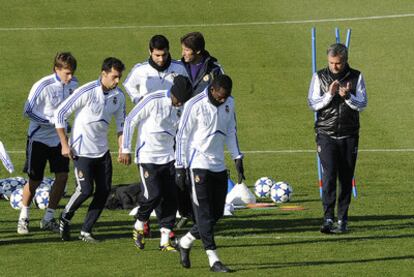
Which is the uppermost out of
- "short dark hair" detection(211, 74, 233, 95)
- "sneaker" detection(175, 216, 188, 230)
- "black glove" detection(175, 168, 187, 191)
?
"short dark hair" detection(211, 74, 233, 95)

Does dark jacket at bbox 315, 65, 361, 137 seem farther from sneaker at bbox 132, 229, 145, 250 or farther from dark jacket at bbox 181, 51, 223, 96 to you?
sneaker at bbox 132, 229, 145, 250

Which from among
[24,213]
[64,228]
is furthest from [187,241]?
[24,213]

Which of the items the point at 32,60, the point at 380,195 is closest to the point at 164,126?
the point at 380,195

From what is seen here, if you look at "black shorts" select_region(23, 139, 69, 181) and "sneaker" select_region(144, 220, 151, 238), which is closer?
"sneaker" select_region(144, 220, 151, 238)

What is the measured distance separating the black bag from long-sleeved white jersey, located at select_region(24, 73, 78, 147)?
8.03 ft

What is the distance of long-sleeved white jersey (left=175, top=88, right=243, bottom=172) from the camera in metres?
14.7

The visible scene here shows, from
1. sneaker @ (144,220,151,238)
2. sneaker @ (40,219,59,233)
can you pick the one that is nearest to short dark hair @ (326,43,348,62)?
sneaker @ (144,220,151,238)

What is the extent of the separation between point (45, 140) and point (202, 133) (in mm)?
3514

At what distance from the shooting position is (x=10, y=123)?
29.3m

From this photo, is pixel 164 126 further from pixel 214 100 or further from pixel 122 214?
pixel 122 214

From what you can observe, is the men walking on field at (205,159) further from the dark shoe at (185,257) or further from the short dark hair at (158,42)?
the short dark hair at (158,42)

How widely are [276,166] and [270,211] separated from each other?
16.8 ft

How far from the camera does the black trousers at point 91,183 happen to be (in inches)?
644

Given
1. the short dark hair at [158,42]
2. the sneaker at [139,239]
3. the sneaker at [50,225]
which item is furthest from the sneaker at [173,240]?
the short dark hair at [158,42]
